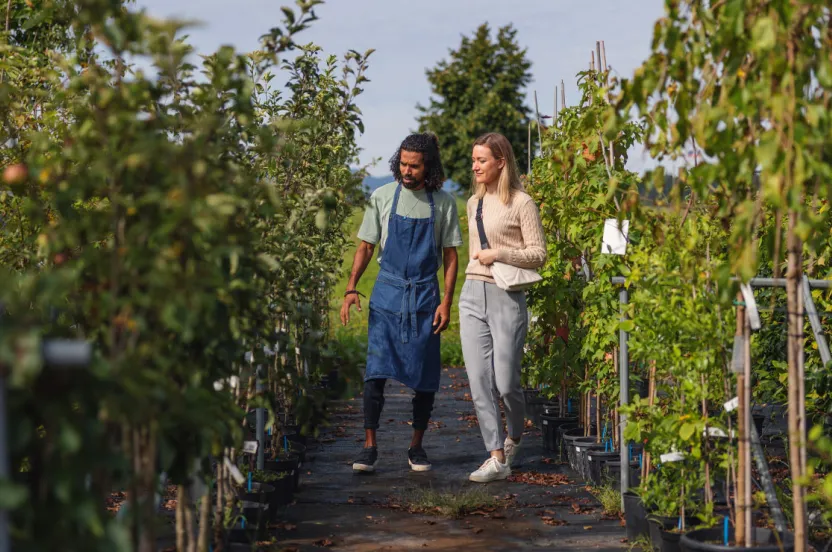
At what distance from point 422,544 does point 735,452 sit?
4.44 feet

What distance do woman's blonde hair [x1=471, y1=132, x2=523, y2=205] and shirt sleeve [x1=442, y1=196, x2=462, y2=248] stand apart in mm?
267

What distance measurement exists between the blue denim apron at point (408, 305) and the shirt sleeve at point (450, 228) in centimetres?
9

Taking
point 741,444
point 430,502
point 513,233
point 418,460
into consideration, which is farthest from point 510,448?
point 741,444

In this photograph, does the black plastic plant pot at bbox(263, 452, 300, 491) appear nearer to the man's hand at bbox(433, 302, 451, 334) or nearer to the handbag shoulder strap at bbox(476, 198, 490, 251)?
the man's hand at bbox(433, 302, 451, 334)

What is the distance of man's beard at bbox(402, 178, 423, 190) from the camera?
6.22 meters

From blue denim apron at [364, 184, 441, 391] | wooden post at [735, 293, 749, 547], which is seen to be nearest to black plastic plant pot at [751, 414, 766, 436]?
blue denim apron at [364, 184, 441, 391]

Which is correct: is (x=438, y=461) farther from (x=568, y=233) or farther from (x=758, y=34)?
(x=758, y=34)

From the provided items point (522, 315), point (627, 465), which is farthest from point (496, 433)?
point (627, 465)

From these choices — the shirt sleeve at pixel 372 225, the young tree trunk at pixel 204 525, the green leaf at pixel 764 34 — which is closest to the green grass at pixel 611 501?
the shirt sleeve at pixel 372 225

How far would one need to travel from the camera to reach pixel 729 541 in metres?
3.81

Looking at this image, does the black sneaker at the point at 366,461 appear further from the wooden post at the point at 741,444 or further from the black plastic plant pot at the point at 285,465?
the wooden post at the point at 741,444

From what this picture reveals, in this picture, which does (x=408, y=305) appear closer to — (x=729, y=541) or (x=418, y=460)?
(x=418, y=460)

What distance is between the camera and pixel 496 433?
594cm

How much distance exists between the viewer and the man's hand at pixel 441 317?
19.9 feet
